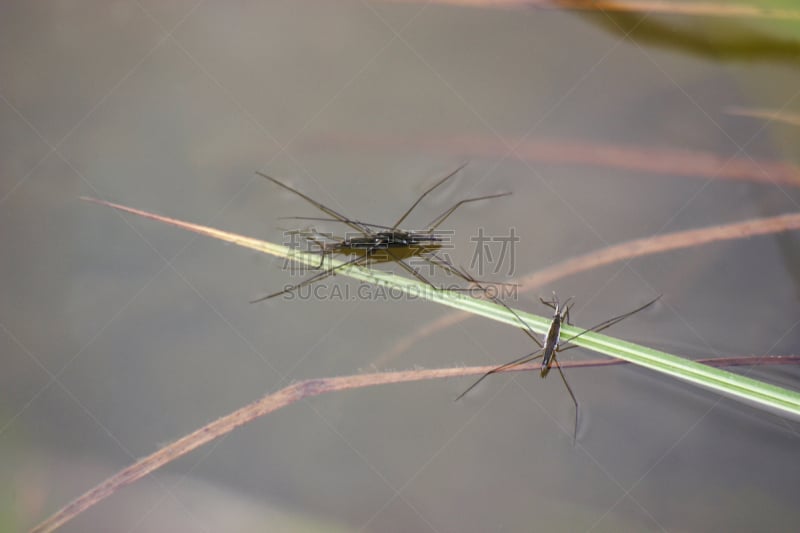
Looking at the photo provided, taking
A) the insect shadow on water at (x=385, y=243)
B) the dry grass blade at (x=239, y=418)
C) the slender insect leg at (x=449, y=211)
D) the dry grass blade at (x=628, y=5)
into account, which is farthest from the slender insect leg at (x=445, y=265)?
the dry grass blade at (x=628, y=5)

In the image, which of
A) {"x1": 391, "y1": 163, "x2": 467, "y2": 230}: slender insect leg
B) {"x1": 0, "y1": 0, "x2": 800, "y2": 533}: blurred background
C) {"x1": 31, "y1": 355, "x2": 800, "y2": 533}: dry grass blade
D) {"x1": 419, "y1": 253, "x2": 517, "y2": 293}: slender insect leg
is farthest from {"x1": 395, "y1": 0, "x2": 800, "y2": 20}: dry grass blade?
{"x1": 31, "y1": 355, "x2": 800, "y2": 533}: dry grass blade

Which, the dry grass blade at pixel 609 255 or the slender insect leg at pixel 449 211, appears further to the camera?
the slender insect leg at pixel 449 211

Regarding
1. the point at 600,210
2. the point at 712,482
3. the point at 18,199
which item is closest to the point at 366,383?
the point at 600,210

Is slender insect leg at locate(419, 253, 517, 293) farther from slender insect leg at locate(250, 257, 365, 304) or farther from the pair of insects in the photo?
slender insect leg at locate(250, 257, 365, 304)

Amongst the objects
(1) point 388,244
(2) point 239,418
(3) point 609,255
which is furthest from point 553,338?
(2) point 239,418

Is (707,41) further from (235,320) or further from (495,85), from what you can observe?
(235,320)

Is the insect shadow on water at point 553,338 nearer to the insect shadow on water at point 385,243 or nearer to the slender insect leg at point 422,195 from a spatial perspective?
the insect shadow on water at point 385,243

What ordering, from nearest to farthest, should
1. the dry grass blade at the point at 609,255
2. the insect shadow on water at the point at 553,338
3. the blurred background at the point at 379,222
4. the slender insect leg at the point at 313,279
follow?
the insect shadow on water at the point at 553,338 → the blurred background at the point at 379,222 → the dry grass blade at the point at 609,255 → the slender insect leg at the point at 313,279
